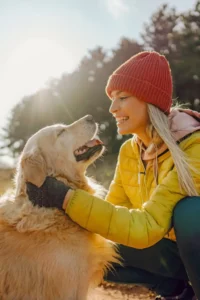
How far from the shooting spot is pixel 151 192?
11.7 feet

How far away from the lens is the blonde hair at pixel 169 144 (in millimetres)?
2988

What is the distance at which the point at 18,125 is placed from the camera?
27406mm

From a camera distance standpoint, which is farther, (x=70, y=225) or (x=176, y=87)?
(x=176, y=87)

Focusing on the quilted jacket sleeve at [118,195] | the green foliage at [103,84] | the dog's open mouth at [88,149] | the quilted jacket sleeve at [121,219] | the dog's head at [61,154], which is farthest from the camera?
the green foliage at [103,84]

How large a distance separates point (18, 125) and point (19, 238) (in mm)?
24837

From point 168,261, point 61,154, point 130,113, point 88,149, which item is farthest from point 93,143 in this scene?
point 168,261

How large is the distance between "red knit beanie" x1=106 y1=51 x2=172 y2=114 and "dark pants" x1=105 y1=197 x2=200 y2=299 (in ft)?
2.95

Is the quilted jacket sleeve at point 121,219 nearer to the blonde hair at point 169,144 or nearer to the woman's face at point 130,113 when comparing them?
the blonde hair at point 169,144

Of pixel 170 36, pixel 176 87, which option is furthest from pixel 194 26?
pixel 176 87

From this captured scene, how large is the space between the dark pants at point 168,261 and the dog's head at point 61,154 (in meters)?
0.80

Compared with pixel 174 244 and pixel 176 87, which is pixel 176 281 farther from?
pixel 176 87

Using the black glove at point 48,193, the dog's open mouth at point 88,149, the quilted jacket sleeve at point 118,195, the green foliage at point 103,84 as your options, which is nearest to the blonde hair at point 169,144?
the dog's open mouth at point 88,149

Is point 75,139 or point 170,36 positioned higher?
point 75,139

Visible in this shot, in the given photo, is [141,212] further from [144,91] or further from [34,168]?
[144,91]
